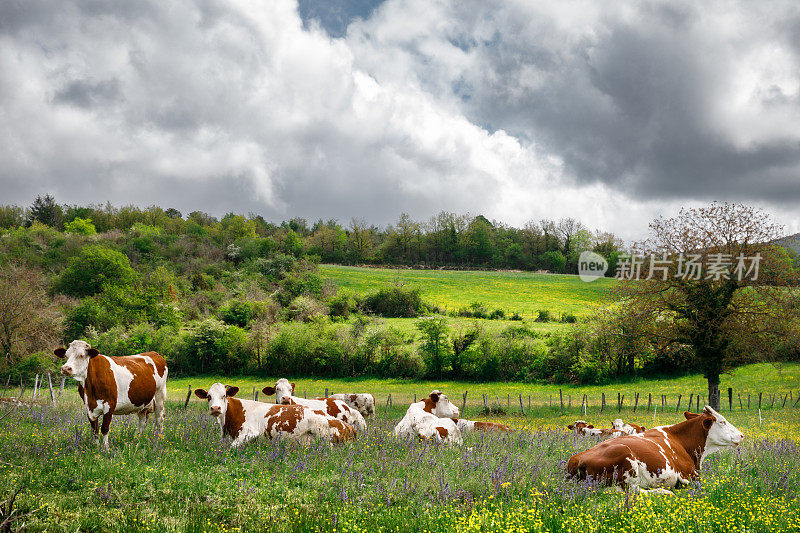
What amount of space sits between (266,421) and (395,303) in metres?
61.6

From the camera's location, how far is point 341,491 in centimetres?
705

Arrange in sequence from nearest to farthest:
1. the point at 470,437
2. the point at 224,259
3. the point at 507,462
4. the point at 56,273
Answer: the point at 507,462, the point at 470,437, the point at 56,273, the point at 224,259

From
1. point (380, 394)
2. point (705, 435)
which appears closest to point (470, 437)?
point (705, 435)

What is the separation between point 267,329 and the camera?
176ft

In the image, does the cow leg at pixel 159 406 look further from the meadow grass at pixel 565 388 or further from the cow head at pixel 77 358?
the meadow grass at pixel 565 388

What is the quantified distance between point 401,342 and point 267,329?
14392 mm

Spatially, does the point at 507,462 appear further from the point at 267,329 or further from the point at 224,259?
the point at 224,259

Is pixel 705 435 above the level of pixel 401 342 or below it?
above

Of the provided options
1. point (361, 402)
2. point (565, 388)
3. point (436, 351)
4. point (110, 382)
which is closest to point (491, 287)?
point (436, 351)

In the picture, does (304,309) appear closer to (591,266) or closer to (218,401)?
(218,401)

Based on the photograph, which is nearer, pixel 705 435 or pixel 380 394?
pixel 705 435

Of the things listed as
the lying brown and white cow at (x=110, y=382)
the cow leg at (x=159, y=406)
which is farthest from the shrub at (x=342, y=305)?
the lying brown and white cow at (x=110, y=382)

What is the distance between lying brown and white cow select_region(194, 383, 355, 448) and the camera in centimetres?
1023

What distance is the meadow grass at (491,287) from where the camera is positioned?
245ft
